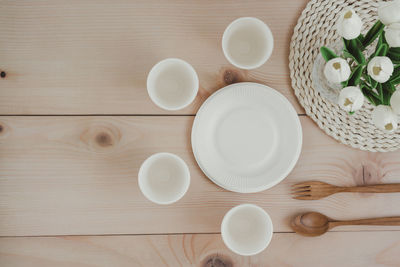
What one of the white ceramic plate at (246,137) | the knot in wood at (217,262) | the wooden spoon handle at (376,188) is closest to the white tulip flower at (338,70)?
the white ceramic plate at (246,137)

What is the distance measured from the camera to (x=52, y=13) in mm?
771

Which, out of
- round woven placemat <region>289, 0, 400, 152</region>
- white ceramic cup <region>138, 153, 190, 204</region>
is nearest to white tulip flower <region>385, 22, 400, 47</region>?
round woven placemat <region>289, 0, 400, 152</region>

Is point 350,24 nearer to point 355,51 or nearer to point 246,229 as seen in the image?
point 355,51

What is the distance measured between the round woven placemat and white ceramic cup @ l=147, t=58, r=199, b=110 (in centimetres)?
23

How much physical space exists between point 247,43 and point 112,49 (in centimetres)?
32

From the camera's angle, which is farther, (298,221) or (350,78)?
(298,221)

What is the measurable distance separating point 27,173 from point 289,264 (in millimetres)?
635

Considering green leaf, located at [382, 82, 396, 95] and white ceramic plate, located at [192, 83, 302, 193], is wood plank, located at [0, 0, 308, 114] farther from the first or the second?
green leaf, located at [382, 82, 396, 95]

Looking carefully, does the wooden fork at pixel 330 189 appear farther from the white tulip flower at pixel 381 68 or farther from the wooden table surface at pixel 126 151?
the white tulip flower at pixel 381 68

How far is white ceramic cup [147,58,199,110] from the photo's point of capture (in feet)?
2.35

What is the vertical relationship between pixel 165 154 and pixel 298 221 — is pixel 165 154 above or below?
above

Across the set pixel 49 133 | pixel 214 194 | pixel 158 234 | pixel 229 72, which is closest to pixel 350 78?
pixel 229 72

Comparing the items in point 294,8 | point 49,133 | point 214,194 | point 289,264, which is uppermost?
point 294,8

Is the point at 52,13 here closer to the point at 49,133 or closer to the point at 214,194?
the point at 49,133
